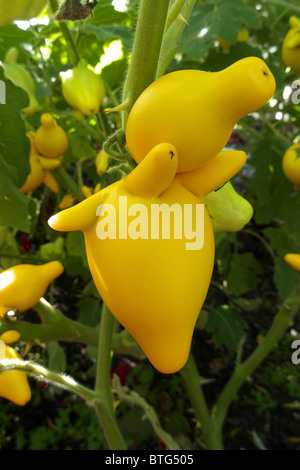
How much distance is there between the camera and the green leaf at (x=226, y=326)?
125cm

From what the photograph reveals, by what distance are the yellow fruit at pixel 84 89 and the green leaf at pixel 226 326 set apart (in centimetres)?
83

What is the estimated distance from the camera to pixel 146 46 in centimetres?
33

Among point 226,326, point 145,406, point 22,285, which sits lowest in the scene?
point 226,326

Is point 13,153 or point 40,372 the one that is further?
point 13,153

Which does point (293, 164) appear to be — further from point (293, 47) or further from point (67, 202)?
point (67, 202)

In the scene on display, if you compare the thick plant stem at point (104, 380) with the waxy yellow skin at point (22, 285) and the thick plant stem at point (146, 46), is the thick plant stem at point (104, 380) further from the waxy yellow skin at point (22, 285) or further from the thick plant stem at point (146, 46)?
the thick plant stem at point (146, 46)

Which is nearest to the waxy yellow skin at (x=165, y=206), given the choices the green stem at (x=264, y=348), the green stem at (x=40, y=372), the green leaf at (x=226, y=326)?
the green stem at (x=40, y=372)

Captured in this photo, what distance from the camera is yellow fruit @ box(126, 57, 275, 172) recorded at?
1.04 feet

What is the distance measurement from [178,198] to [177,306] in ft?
0.29

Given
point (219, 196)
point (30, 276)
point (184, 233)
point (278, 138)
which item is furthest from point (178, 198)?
point (278, 138)

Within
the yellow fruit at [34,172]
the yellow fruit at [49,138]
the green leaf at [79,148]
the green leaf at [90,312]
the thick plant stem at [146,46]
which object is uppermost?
the thick plant stem at [146,46]

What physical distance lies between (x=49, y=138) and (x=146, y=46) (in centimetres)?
43

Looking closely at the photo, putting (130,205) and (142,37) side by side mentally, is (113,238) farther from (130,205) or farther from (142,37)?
(142,37)

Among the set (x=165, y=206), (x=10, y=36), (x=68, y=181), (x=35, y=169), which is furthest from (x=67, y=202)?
(x=165, y=206)
